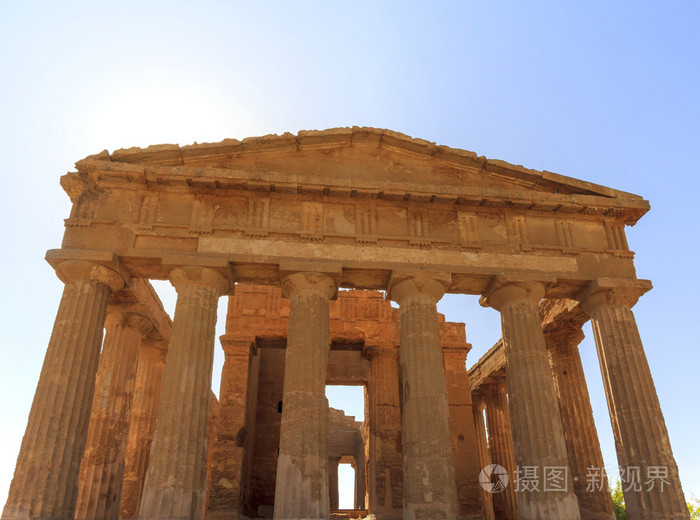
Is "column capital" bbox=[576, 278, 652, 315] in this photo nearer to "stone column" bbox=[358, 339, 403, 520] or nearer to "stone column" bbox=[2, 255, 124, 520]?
"stone column" bbox=[358, 339, 403, 520]

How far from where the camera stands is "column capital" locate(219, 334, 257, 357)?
59.9ft

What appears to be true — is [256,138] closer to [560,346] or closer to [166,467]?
[166,467]

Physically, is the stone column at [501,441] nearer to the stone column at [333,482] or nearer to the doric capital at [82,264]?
the stone column at [333,482]

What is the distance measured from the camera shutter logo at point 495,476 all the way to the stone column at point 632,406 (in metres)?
8.56

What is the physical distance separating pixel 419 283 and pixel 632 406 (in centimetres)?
559

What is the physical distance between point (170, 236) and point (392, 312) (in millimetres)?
8590

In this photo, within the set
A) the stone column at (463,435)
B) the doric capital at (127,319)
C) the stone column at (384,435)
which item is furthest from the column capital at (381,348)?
the doric capital at (127,319)

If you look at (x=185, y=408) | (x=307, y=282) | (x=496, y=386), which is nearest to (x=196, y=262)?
(x=307, y=282)

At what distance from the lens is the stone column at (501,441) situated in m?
21.0

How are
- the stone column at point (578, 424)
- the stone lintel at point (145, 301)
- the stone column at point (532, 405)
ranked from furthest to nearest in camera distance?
the stone column at point (578, 424), the stone lintel at point (145, 301), the stone column at point (532, 405)

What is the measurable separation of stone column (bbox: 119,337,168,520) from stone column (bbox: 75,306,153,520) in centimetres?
121

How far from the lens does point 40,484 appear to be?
35.4 feet

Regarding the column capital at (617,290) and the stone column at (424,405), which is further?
the column capital at (617,290)

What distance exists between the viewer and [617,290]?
1398cm
